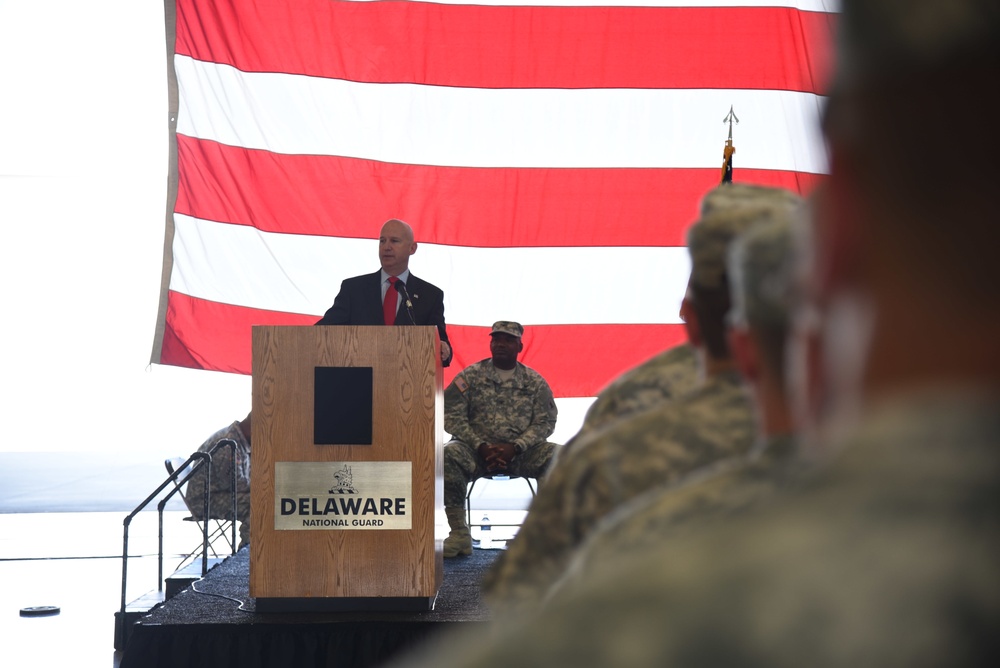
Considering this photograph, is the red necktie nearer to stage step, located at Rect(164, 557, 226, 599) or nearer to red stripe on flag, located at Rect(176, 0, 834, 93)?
stage step, located at Rect(164, 557, 226, 599)

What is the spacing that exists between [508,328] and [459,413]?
478 millimetres

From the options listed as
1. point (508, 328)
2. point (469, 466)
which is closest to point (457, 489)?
point (469, 466)

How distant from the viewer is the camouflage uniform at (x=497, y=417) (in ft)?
17.3

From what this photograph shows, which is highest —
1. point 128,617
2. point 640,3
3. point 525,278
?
point 640,3

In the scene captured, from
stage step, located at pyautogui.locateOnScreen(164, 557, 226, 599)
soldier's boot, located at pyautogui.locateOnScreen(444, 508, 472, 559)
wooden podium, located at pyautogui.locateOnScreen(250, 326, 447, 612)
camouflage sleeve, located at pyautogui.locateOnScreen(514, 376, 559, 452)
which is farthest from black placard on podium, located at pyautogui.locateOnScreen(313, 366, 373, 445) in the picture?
camouflage sleeve, located at pyautogui.locateOnScreen(514, 376, 559, 452)

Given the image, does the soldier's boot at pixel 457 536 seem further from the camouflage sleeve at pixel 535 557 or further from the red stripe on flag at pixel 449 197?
the camouflage sleeve at pixel 535 557

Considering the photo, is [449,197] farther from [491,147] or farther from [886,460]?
[886,460]

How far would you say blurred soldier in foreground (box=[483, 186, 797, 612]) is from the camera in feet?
3.39

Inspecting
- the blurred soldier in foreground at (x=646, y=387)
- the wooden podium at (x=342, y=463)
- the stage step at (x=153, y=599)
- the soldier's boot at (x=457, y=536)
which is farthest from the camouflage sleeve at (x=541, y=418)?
the blurred soldier in foreground at (x=646, y=387)

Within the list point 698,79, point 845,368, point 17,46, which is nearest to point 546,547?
point 845,368

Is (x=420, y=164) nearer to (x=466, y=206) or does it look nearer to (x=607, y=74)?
(x=466, y=206)

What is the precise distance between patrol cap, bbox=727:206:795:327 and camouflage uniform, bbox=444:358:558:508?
179 inches

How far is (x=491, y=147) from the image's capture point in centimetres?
603

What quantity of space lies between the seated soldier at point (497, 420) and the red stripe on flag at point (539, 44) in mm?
1497
